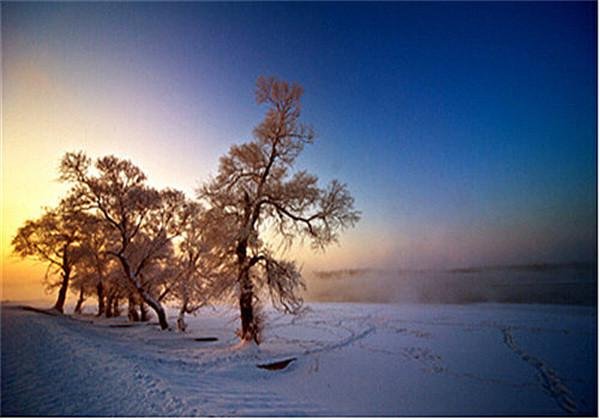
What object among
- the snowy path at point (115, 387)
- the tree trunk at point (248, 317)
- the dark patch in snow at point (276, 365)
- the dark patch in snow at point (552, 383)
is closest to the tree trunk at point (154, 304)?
the snowy path at point (115, 387)

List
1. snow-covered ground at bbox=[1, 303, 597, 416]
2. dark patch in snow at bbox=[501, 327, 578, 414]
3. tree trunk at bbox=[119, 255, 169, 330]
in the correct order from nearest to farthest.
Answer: snow-covered ground at bbox=[1, 303, 597, 416], dark patch in snow at bbox=[501, 327, 578, 414], tree trunk at bbox=[119, 255, 169, 330]

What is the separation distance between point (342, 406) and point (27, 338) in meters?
12.7

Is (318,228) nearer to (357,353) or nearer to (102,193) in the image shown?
(357,353)

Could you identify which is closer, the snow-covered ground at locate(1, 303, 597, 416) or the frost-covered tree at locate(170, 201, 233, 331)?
the snow-covered ground at locate(1, 303, 597, 416)

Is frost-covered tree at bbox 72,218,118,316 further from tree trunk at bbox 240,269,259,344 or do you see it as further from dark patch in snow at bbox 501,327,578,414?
dark patch in snow at bbox 501,327,578,414

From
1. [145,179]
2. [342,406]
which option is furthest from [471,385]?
[145,179]

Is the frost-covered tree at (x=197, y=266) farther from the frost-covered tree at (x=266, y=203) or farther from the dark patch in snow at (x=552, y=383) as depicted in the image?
the dark patch in snow at (x=552, y=383)

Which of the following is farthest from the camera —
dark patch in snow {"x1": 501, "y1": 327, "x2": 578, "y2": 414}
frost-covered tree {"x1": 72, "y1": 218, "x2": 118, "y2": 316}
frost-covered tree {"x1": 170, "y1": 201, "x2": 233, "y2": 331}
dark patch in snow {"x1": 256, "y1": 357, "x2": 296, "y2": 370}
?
frost-covered tree {"x1": 72, "y1": 218, "x2": 118, "y2": 316}

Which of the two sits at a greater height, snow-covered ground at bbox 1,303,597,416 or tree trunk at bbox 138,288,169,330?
tree trunk at bbox 138,288,169,330

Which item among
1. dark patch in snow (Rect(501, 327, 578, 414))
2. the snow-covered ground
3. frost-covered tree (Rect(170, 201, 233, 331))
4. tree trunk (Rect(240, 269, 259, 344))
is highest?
frost-covered tree (Rect(170, 201, 233, 331))

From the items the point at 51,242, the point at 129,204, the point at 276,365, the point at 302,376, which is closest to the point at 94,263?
the point at 51,242

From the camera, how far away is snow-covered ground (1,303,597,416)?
7.02 meters

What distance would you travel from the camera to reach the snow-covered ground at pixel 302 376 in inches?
276

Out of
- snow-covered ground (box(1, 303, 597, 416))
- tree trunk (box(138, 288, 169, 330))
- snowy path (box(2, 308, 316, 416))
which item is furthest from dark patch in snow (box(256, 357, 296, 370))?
tree trunk (box(138, 288, 169, 330))
